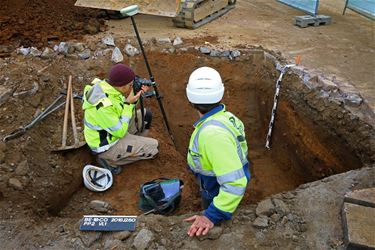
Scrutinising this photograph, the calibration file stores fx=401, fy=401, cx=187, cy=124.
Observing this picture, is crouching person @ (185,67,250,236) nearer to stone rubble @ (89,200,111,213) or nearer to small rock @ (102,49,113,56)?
stone rubble @ (89,200,111,213)

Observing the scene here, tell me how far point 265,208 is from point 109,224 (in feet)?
4.78

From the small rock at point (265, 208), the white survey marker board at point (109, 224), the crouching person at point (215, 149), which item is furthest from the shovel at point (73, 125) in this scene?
the small rock at point (265, 208)

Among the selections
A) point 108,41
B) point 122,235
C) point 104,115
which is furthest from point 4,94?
point 122,235

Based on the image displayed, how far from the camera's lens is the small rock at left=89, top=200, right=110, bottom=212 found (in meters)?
4.80

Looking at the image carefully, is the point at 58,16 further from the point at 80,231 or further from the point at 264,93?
the point at 80,231

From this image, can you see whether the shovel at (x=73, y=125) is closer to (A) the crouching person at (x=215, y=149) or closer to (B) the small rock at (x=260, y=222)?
(A) the crouching person at (x=215, y=149)

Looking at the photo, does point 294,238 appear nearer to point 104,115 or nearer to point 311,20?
point 104,115

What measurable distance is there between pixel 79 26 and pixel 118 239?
17.9ft

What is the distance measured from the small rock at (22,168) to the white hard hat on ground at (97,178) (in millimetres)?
666

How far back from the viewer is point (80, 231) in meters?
3.71

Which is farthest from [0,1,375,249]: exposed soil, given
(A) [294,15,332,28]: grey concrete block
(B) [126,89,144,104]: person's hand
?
(A) [294,15,332,28]: grey concrete block

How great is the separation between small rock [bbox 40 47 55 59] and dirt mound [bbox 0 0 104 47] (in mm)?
327

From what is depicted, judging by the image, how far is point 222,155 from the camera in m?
2.96

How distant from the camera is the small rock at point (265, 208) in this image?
12.3 feet
